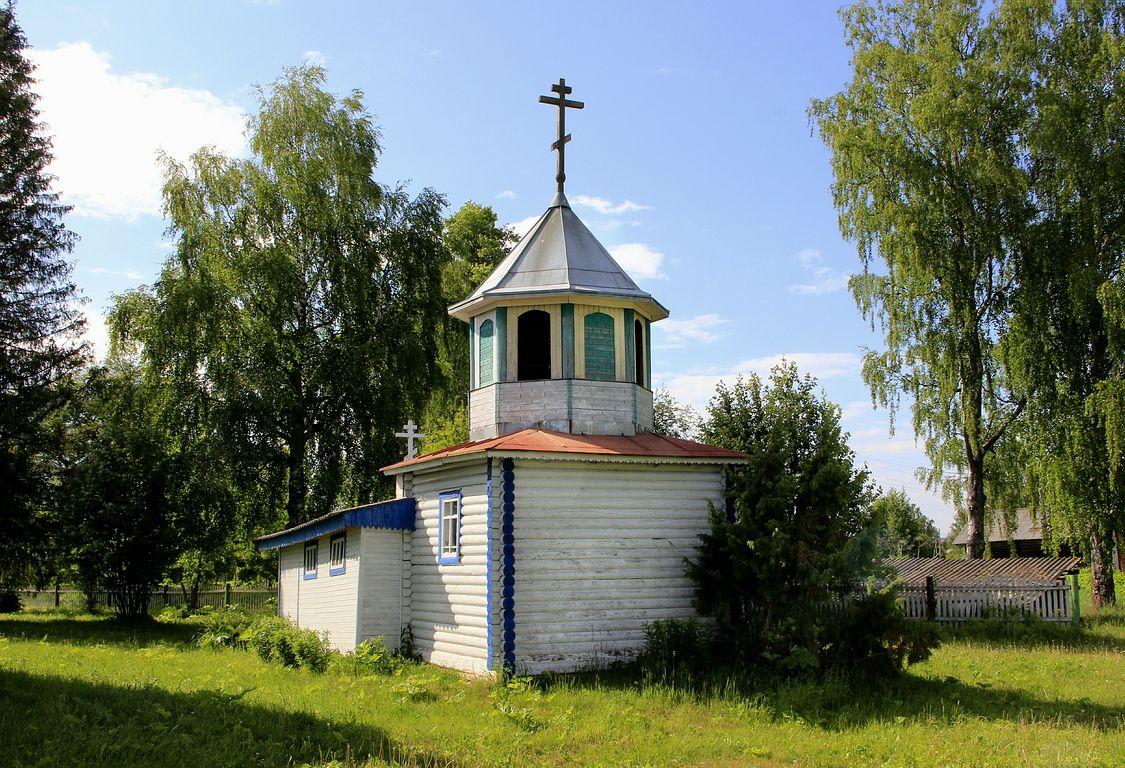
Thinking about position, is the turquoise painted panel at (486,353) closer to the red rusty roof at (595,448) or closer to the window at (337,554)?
the red rusty roof at (595,448)

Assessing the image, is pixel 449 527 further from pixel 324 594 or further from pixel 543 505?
pixel 324 594

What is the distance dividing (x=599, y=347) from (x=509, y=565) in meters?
4.40

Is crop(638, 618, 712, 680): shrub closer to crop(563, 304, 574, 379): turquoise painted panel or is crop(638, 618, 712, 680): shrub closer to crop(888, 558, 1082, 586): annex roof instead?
crop(563, 304, 574, 379): turquoise painted panel

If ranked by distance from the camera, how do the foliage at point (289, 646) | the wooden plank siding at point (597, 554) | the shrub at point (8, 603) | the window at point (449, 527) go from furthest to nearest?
the shrub at point (8, 603)
the foliage at point (289, 646)
the window at point (449, 527)
the wooden plank siding at point (597, 554)

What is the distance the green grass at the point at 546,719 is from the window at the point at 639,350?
5.70 meters

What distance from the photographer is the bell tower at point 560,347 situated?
620 inches

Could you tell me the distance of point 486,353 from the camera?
54.4ft

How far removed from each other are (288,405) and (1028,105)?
19.7m

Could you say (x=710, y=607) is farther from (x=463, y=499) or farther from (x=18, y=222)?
(x=18, y=222)

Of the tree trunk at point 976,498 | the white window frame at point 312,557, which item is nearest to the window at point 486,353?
the white window frame at point 312,557

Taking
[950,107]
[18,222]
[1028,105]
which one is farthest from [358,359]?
[1028,105]

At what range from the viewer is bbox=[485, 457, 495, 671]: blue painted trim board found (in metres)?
13.4

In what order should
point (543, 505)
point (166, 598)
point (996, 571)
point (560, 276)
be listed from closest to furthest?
point (543, 505), point (560, 276), point (996, 571), point (166, 598)

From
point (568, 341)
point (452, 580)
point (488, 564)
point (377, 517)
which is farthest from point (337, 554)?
point (568, 341)
